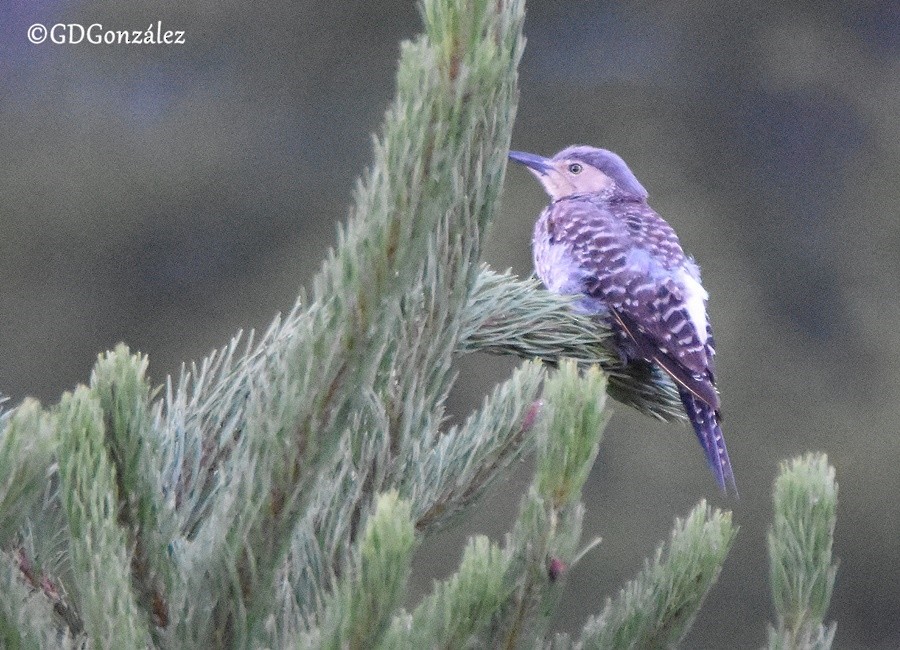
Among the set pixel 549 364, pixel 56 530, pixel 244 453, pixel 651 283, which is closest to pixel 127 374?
pixel 244 453

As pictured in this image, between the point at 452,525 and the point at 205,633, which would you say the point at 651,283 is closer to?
the point at 452,525

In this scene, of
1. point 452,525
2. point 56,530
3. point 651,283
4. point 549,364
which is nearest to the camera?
point 56,530

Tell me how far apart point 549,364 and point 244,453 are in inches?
27.1

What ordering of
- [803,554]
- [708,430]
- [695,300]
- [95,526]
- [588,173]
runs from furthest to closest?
[588,173]
[695,300]
[708,430]
[803,554]
[95,526]

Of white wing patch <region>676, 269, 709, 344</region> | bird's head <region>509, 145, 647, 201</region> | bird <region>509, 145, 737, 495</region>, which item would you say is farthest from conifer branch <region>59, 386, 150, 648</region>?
bird's head <region>509, 145, 647, 201</region>

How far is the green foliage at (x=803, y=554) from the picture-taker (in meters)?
0.76

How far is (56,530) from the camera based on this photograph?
82 cm

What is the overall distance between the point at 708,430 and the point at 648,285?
0.26m

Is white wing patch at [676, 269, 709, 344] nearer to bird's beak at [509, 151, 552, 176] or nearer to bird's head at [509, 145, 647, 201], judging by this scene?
bird's head at [509, 145, 647, 201]

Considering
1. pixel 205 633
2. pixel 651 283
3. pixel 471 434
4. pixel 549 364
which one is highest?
pixel 651 283

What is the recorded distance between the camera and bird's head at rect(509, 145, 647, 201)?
244cm

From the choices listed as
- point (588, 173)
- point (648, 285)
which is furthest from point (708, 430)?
point (588, 173)

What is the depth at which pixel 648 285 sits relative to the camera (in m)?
1.85

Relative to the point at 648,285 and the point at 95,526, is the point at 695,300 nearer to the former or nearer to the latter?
the point at 648,285
